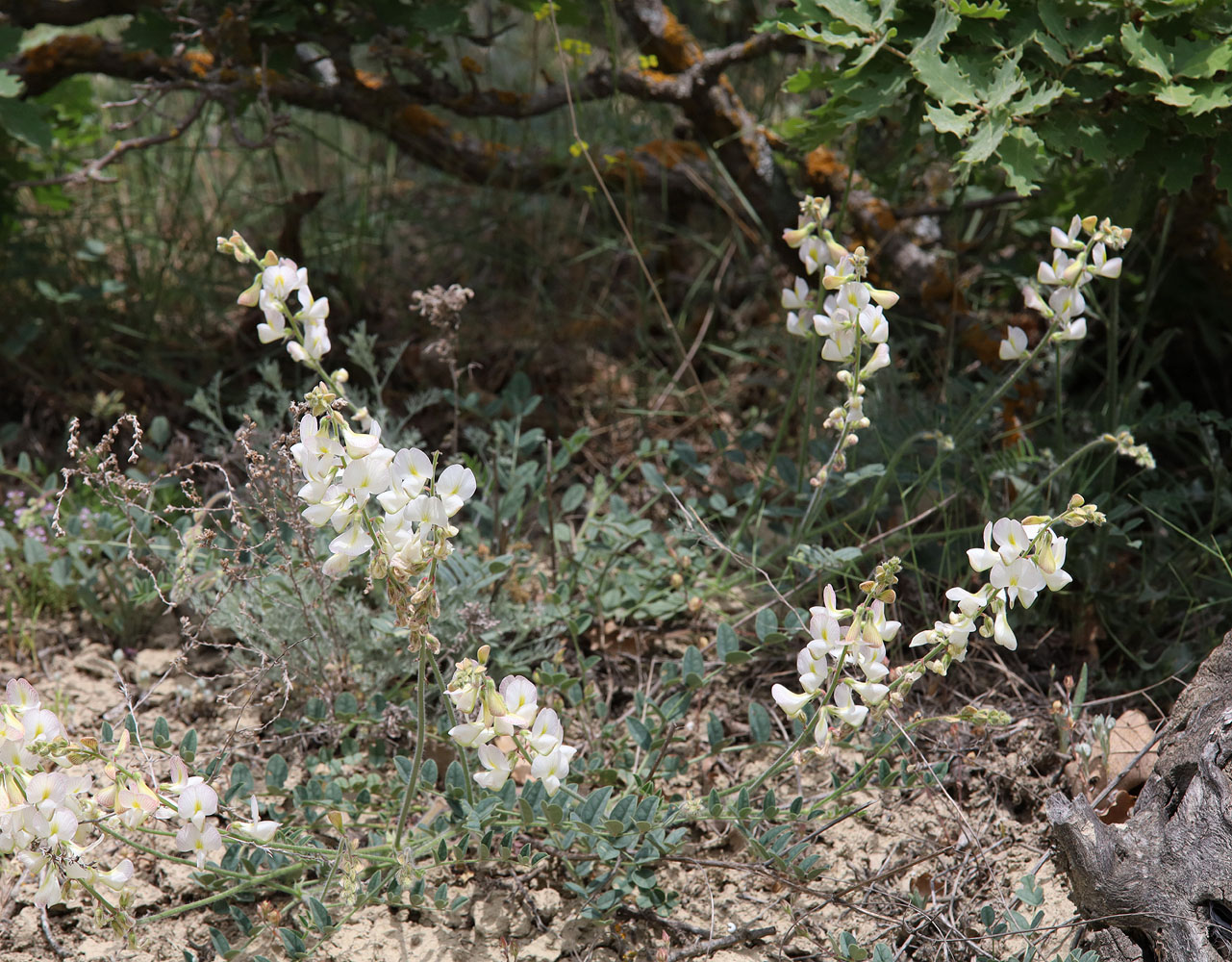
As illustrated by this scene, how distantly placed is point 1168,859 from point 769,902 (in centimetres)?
68

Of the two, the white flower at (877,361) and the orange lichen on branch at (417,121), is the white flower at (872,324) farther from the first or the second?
the orange lichen on branch at (417,121)

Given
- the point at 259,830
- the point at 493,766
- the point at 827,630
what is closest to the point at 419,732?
the point at 493,766

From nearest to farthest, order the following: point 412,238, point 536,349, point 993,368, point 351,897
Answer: point 351,897
point 993,368
point 536,349
point 412,238

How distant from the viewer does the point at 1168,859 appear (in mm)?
1648

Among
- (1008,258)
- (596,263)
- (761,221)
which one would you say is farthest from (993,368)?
(596,263)

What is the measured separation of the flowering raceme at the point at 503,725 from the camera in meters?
1.38

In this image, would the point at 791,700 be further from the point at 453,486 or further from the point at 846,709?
the point at 453,486

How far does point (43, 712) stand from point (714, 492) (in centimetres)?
158

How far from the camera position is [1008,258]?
3.15 m

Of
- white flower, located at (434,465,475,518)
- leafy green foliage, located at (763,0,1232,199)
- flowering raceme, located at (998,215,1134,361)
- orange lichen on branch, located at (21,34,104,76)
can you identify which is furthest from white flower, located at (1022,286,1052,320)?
orange lichen on branch, located at (21,34,104,76)

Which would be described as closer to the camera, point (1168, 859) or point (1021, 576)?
point (1021, 576)

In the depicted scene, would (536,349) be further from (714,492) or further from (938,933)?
(938,933)

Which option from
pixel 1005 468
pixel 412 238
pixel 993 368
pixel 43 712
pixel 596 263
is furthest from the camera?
pixel 412 238

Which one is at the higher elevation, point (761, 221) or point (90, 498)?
point (761, 221)
